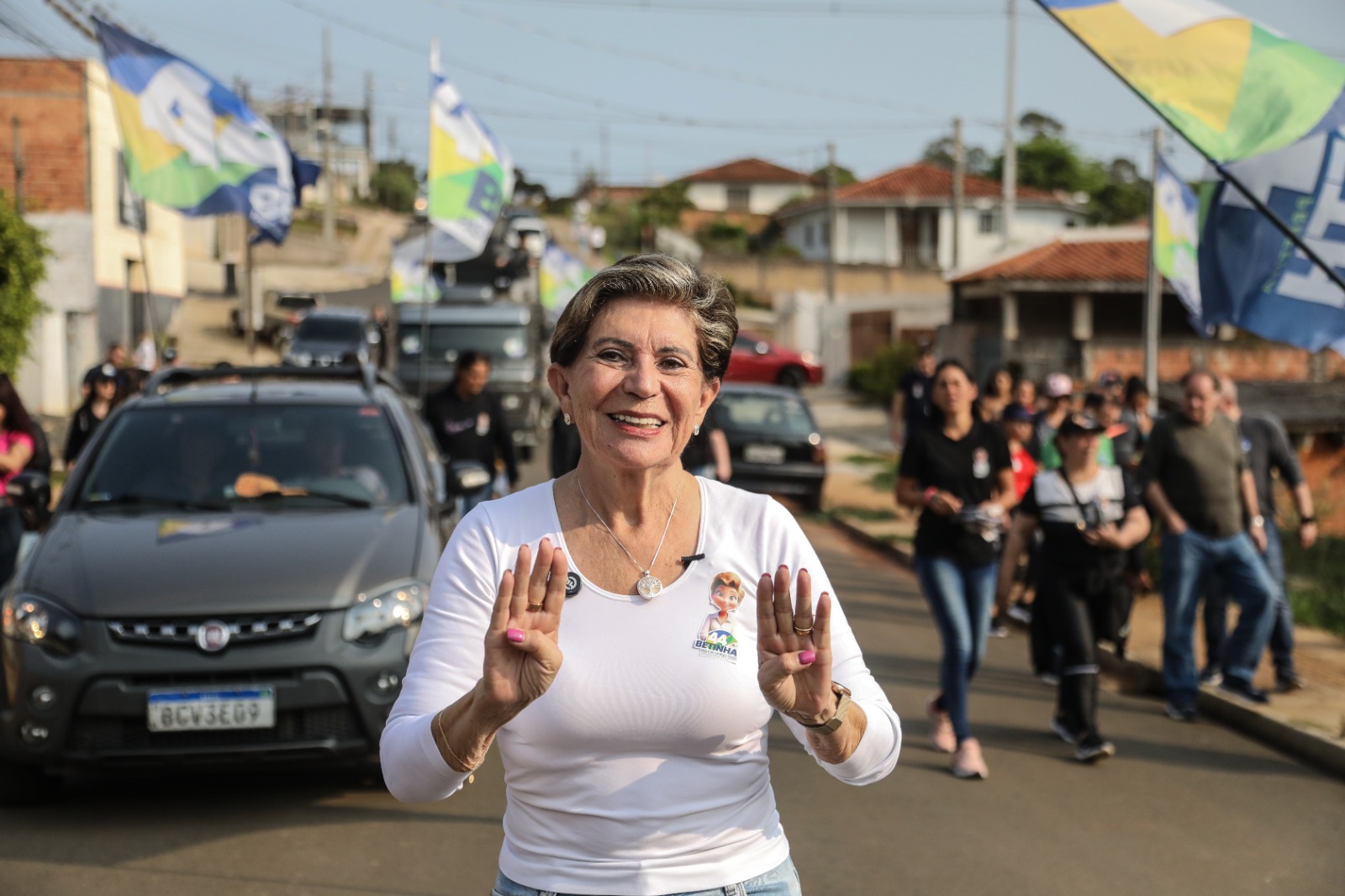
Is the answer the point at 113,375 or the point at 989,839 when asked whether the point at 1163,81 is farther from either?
the point at 113,375

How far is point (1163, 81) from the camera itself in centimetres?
627

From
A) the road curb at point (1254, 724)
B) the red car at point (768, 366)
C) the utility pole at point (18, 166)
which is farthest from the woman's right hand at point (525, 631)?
the red car at point (768, 366)

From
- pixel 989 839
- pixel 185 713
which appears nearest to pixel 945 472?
pixel 989 839

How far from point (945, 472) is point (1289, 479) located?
10.1 feet

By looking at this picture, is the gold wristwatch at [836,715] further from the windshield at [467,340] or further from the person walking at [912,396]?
the windshield at [467,340]

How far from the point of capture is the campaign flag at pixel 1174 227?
44.1 ft

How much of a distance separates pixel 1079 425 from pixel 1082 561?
69 cm

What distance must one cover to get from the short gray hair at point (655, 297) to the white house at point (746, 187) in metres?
→ 86.0

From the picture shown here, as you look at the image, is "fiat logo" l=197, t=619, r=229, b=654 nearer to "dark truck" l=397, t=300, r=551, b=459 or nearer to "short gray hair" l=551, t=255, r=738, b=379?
"short gray hair" l=551, t=255, r=738, b=379

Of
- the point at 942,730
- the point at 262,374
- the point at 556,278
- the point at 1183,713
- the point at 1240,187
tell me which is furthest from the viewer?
the point at 556,278

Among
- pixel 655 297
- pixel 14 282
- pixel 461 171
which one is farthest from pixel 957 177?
pixel 655 297

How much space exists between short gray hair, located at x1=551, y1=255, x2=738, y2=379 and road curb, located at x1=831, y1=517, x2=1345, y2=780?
5.60m

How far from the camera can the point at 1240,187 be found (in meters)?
6.15

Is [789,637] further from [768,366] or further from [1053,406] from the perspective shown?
[768,366]
